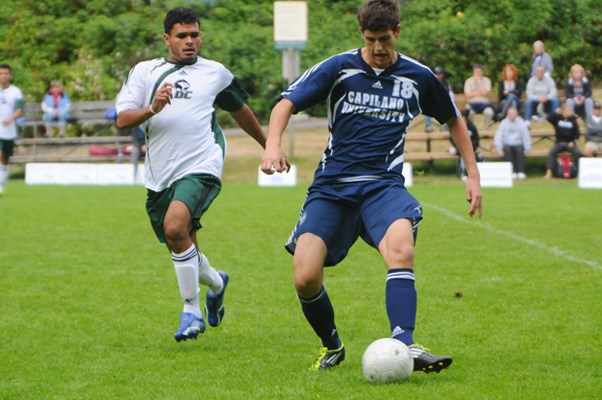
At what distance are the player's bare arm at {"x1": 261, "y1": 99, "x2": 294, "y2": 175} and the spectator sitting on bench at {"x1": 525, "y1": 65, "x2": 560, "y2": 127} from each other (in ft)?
66.6

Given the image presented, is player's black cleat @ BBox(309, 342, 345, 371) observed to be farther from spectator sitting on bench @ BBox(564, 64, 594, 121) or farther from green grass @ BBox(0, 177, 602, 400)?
spectator sitting on bench @ BBox(564, 64, 594, 121)

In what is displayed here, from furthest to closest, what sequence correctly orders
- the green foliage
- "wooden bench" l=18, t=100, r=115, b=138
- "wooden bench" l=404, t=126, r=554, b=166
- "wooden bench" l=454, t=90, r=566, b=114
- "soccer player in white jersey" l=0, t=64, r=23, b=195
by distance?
the green foliage < "wooden bench" l=18, t=100, r=115, b=138 < "wooden bench" l=454, t=90, r=566, b=114 < "wooden bench" l=404, t=126, r=554, b=166 < "soccer player in white jersey" l=0, t=64, r=23, b=195

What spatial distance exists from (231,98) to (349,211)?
73.2 inches

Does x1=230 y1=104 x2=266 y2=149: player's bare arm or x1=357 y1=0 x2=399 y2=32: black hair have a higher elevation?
x1=357 y1=0 x2=399 y2=32: black hair

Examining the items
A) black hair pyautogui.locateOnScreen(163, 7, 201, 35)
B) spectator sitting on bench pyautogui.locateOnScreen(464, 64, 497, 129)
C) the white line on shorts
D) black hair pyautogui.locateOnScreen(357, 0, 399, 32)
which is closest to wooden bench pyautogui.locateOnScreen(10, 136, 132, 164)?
spectator sitting on bench pyautogui.locateOnScreen(464, 64, 497, 129)

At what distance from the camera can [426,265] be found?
11414mm

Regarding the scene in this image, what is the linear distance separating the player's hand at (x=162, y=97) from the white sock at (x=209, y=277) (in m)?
1.20

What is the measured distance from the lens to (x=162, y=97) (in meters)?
7.20

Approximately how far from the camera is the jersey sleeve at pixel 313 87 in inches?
253

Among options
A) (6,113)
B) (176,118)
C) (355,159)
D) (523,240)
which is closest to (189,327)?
(176,118)

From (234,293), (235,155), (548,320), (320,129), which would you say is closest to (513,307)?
(548,320)

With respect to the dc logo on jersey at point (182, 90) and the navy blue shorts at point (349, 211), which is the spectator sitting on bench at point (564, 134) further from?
the navy blue shorts at point (349, 211)

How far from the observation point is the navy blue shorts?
6359mm

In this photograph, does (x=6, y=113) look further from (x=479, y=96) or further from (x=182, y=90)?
(x=182, y=90)
